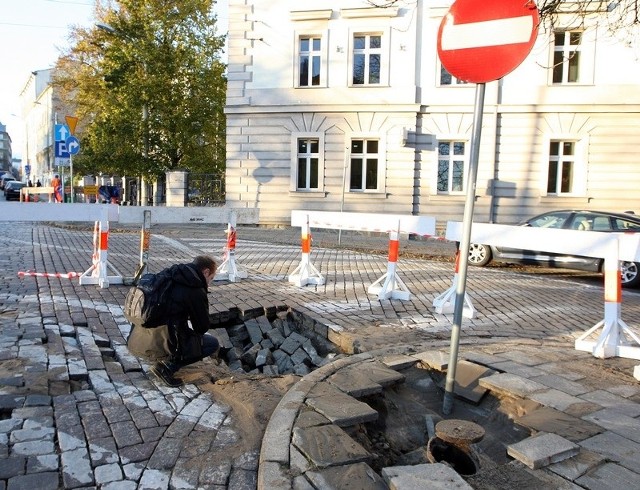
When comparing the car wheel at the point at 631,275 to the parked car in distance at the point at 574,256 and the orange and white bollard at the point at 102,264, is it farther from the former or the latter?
the orange and white bollard at the point at 102,264

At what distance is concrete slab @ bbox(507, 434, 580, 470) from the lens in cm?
330

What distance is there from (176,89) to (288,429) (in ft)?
90.0

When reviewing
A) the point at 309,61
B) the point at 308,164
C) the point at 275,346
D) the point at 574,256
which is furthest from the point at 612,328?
the point at 309,61

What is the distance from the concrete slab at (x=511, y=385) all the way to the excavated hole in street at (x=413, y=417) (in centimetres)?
8

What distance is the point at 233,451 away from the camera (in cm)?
349

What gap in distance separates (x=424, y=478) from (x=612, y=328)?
3.68 metres

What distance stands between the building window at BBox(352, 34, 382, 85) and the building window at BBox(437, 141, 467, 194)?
368 cm

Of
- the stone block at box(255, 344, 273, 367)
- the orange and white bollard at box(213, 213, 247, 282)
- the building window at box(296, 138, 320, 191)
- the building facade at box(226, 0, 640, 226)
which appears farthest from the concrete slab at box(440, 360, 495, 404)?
the building window at box(296, 138, 320, 191)

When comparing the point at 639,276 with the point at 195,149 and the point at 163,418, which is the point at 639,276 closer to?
the point at 163,418

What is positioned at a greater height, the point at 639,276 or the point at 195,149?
the point at 195,149

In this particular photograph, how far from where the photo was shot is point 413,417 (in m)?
4.32

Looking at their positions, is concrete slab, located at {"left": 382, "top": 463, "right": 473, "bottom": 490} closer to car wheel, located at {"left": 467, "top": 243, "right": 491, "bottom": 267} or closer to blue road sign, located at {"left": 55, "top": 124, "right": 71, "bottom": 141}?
car wheel, located at {"left": 467, "top": 243, "right": 491, "bottom": 267}

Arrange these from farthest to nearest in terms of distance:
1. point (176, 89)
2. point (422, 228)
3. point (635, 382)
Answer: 1. point (176, 89)
2. point (422, 228)
3. point (635, 382)

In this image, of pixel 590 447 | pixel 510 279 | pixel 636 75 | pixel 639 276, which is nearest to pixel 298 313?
pixel 590 447
